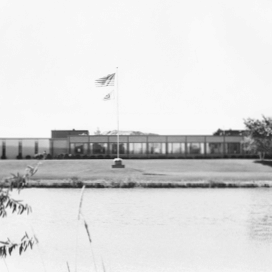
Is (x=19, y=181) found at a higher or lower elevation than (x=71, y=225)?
higher

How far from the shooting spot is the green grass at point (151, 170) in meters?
57.6

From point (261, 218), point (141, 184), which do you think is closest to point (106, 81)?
point (141, 184)

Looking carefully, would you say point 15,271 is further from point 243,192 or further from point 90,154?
point 90,154

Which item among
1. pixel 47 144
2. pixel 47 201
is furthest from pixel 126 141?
pixel 47 201

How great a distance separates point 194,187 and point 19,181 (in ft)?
134

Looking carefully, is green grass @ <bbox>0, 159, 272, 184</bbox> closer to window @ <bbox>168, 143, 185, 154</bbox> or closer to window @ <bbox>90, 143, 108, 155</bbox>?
window @ <bbox>168, 143, 185, 154</bbox>

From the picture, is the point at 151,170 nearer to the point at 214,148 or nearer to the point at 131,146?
the point at 131,146

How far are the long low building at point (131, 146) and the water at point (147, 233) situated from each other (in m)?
47.4

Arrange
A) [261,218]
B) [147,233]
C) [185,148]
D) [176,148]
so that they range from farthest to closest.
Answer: [176,148]
[185,148]
[261,218]
[147,233]

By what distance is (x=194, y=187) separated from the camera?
47750 millimetres

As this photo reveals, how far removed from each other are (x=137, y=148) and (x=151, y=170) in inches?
900

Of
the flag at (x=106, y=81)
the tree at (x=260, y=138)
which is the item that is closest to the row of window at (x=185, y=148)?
the tree at (x=260, y=138)

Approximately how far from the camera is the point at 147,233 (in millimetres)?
22484

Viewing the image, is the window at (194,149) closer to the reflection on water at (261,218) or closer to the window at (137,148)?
the window at (137,148)
